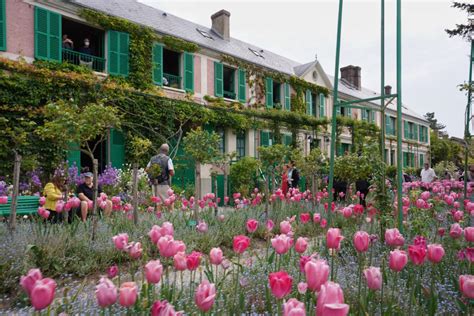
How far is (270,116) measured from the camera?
16.5m

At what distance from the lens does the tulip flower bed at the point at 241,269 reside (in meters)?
1.45

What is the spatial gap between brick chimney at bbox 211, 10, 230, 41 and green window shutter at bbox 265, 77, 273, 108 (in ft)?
10.5

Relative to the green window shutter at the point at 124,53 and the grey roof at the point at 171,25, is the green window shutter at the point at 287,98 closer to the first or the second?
the grey roof at the point at 171,25

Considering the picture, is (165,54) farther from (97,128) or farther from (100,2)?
(97,128)

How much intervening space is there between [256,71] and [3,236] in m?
14.1

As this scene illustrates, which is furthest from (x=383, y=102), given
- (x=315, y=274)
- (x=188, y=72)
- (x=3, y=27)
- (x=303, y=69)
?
(x=303, y=69)

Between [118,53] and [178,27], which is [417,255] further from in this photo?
[178,27]

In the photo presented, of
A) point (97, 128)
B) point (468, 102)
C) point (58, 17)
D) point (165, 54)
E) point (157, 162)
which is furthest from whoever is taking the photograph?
point (165, 54)

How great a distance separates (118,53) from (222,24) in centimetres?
777

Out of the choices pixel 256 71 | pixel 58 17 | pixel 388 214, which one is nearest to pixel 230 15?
pixel 256 71

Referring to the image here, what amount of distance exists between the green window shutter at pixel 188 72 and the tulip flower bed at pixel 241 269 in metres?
8.92

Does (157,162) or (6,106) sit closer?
(157,162)

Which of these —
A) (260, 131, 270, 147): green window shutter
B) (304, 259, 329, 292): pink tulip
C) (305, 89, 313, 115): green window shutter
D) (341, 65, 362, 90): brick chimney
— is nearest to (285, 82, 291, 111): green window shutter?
(305, 89, 313, 115): green window shutter

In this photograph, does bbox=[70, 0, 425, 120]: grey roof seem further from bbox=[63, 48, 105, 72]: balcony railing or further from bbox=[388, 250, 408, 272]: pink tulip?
bbox=[388, 250, 408, 272]: pink tulip
